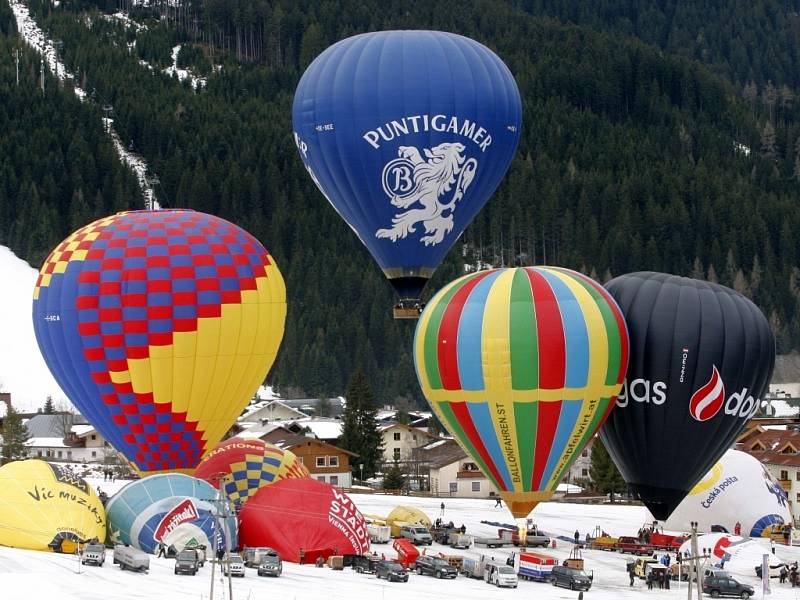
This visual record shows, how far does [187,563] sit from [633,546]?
531 inches

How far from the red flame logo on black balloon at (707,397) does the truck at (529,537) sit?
274 inches

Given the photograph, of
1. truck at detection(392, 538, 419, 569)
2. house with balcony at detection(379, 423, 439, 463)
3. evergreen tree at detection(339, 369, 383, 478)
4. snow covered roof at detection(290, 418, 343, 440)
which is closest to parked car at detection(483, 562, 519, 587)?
truck at detection(392, 538, 419, 569)

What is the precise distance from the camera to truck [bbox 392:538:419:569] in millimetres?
37719

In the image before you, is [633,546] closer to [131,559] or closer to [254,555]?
[254,555]

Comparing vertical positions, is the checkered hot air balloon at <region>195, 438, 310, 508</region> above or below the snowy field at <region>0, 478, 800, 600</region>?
above

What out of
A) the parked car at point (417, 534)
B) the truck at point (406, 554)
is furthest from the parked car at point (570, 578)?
the parked car at point (417, 534)

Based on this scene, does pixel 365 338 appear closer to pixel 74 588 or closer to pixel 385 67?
pixel 385 67

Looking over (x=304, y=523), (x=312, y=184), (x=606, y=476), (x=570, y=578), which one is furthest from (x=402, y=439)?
(x=312, y=184)

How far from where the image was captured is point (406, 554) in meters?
38.1

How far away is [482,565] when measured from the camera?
3681 centimetres

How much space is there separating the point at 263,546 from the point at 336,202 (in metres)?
11.7

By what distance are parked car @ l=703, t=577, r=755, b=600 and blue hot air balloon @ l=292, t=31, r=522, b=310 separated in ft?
41.9

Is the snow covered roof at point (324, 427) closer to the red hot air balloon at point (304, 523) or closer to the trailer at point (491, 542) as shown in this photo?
the trailer at point (491, 542)

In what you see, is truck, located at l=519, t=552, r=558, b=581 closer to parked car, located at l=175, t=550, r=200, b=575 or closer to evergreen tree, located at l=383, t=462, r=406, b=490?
parked car, located at l=175, t=550, r=200, b=575
